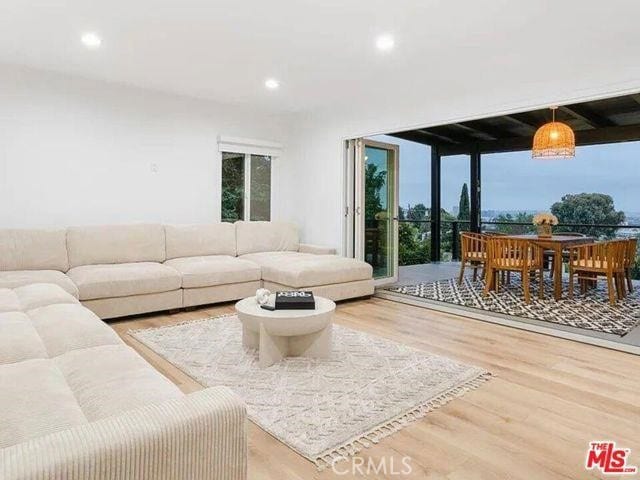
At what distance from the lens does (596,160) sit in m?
7.46

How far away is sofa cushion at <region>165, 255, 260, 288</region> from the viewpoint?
4250mm

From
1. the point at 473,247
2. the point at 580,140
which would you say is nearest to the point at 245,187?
the point at 473,247

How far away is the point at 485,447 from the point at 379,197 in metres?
4.31

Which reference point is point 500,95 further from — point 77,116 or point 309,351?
point 77,116

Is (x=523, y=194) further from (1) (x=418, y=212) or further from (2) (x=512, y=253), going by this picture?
(2) (x=512, y=253)

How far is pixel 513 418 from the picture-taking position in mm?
2111

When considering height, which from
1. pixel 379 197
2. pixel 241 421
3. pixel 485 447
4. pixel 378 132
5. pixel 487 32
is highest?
pixel 487 32

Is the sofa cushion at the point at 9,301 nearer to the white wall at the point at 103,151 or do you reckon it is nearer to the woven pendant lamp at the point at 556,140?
the white wall at the point at 103,151

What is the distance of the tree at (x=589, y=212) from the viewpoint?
277 inches

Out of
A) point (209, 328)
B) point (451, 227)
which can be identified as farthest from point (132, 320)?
point (451, 227)

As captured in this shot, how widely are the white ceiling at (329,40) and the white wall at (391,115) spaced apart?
0.04 metres

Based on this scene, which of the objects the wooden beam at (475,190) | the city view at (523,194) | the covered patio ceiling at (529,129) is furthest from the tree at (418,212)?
the covered patio ceiling at (529,129)

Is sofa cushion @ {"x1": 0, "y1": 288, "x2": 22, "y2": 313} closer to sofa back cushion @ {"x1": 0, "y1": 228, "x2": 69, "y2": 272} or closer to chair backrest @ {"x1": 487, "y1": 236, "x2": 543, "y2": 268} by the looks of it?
sofa back cushion @ {"x1": 0, "y1": 228, "x2": 69, "y2": 272}

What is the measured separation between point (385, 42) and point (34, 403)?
330 cm
